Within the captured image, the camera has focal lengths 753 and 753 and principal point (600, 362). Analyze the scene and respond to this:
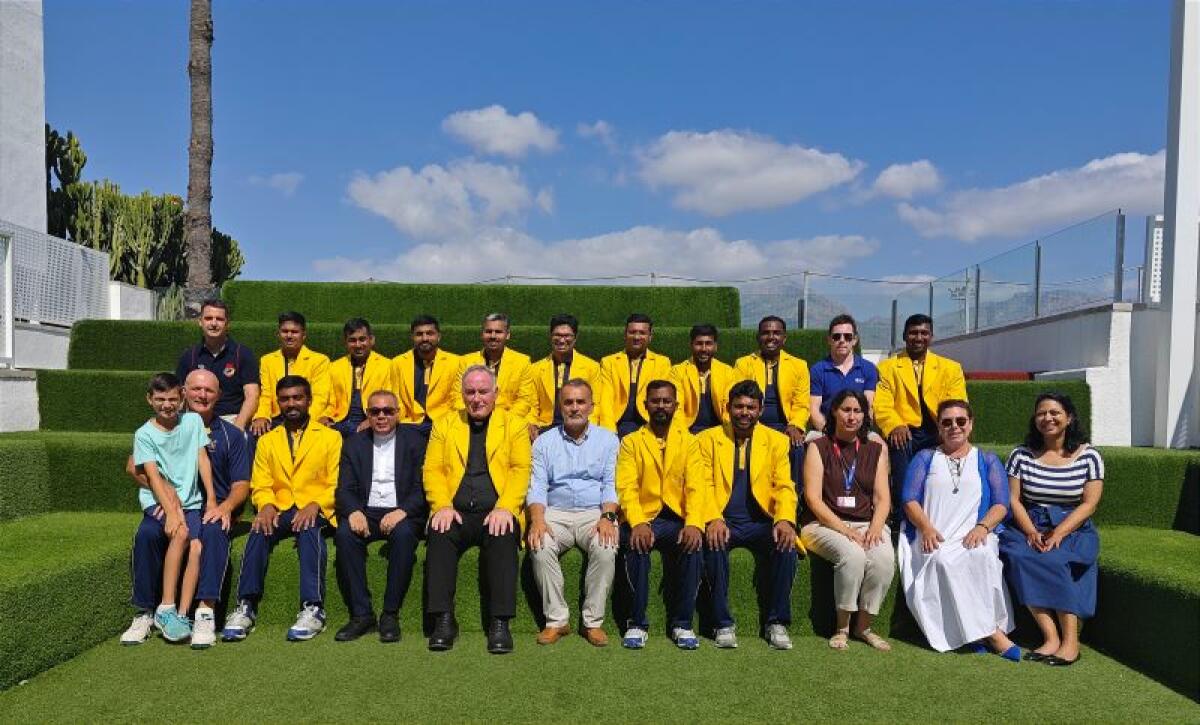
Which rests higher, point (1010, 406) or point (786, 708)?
point (1010, 406)

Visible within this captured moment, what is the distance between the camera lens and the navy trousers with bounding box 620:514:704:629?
4059 millimetres

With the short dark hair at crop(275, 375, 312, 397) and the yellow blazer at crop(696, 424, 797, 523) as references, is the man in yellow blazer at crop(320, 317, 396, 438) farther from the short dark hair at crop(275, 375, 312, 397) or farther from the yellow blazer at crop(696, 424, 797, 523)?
the yellow blazer at crop(696, 424, 797, 523)

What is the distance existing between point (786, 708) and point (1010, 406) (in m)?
4.71

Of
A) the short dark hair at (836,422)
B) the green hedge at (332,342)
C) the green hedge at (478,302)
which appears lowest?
the short dark hair at (836,422)

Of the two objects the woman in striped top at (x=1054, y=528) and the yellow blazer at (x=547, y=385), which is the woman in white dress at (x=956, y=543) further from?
the yellow blazer at (x=547, y=385)

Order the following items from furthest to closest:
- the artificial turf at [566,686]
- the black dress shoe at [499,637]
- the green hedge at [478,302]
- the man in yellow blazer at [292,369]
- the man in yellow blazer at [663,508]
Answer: the green hedge at [478,302] → the man in yellow blazer at [292,369] → the man in yellow blazer at [663,508] → the black dress shoe at [499,637] → the artificial turf at [566,686]

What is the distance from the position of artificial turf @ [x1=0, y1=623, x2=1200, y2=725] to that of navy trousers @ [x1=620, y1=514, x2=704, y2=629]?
0.63 feet

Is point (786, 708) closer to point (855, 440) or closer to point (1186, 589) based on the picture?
point (855, 440)

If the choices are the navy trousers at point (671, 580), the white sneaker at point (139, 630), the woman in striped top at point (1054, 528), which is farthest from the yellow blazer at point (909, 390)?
the white sneaker at point (139, 630)

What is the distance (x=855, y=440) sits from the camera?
430cm

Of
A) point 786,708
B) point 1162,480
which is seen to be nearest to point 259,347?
point 786,708

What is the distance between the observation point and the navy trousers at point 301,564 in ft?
13.5

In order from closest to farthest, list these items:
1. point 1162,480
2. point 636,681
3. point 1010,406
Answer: point 636,681 < point 1162,480 < point 1010,406

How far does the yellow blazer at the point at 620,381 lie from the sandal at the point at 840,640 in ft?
6.38
